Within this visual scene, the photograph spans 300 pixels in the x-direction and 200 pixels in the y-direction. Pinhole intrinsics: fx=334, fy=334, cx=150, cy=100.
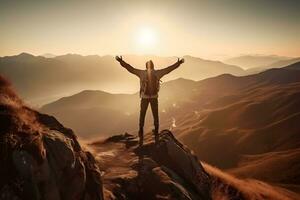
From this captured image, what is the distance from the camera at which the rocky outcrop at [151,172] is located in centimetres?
1532

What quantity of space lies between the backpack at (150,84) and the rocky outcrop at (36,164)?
467cm

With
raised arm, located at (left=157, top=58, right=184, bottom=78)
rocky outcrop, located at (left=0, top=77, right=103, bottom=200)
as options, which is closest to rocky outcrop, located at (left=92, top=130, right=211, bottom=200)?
rocky outcrop, located at (left=0, top=77, right=103, bottom=200)

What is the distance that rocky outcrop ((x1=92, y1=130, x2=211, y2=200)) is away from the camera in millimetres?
15320

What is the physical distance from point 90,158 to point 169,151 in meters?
5.73

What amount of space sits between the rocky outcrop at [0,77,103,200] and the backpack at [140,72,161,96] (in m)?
4.67

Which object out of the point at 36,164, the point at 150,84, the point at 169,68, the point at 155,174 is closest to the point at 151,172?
the point at 155,174

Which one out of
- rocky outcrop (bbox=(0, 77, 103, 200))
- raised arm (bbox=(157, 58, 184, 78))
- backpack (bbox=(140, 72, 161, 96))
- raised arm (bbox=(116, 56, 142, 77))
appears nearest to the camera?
rocky outcrop (bbox=(0, 77, 103, 200))

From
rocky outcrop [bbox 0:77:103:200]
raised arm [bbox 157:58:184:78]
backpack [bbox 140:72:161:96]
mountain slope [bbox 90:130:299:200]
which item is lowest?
mountain slope [bbox 90:130:299:200]

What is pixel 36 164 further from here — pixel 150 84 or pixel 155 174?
pixel 150 84

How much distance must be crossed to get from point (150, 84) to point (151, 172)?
4384mm

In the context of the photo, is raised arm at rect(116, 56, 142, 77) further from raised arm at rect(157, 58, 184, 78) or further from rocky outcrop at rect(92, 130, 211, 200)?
rocky outcrop at rect(92, 130, 211, 200)

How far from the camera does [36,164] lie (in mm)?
10289

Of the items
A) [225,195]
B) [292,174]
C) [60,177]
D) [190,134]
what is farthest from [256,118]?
[60,177]

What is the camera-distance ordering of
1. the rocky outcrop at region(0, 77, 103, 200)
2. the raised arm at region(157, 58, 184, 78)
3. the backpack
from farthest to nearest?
the raised arm at region(157, 58, 184, 78) → the backpack → the rocky outcrop at region(0, 77, 103, 200)
